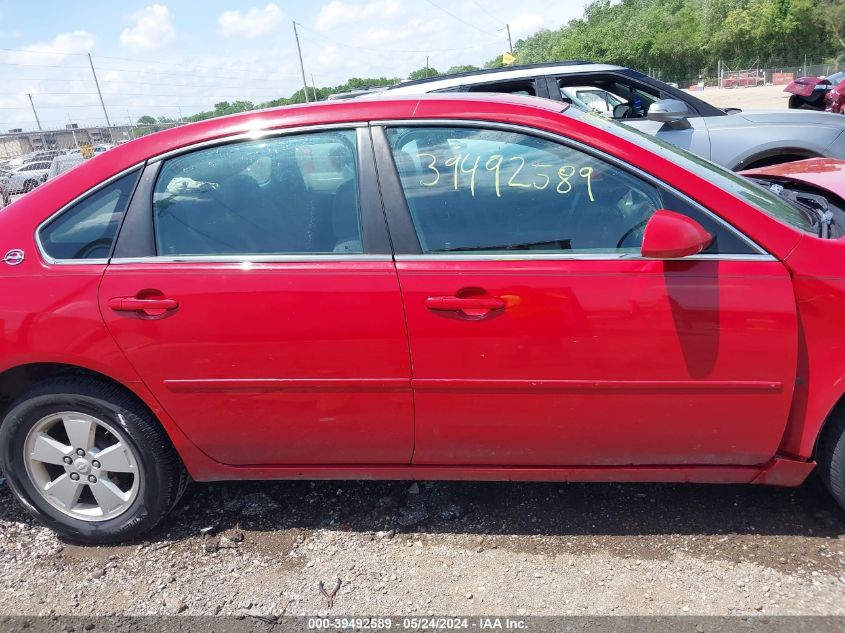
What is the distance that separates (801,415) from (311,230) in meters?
1.92

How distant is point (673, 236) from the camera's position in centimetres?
211

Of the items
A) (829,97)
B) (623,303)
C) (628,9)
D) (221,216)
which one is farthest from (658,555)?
(628,9)

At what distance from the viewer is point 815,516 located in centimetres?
256

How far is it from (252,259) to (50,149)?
87.8ft

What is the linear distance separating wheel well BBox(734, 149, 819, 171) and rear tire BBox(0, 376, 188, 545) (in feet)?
16.0

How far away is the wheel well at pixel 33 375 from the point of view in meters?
2.60

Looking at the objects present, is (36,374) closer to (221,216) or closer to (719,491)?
(221,216)

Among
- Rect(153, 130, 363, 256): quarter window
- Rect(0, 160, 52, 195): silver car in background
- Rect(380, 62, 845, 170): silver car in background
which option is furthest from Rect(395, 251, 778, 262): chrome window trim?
Rect(0, 160, 52, 195): silver car in background

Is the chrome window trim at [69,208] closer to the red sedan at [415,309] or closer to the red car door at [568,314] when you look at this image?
the red sedan at [415,309]

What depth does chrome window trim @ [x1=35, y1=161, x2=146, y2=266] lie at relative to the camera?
2.49 meters

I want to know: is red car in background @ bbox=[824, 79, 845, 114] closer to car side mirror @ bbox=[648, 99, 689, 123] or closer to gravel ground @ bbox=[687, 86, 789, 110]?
gravel ground @ bbox=[687, 86, 789, 110]

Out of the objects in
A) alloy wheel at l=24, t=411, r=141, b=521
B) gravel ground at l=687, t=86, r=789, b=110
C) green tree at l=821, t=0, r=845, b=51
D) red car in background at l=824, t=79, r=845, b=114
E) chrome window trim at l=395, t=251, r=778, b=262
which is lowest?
gravel ground at l=687, t=86, r=789, b=110

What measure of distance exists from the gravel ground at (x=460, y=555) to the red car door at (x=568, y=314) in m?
0.37

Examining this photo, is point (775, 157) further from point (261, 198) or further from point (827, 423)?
point (261, 198)
